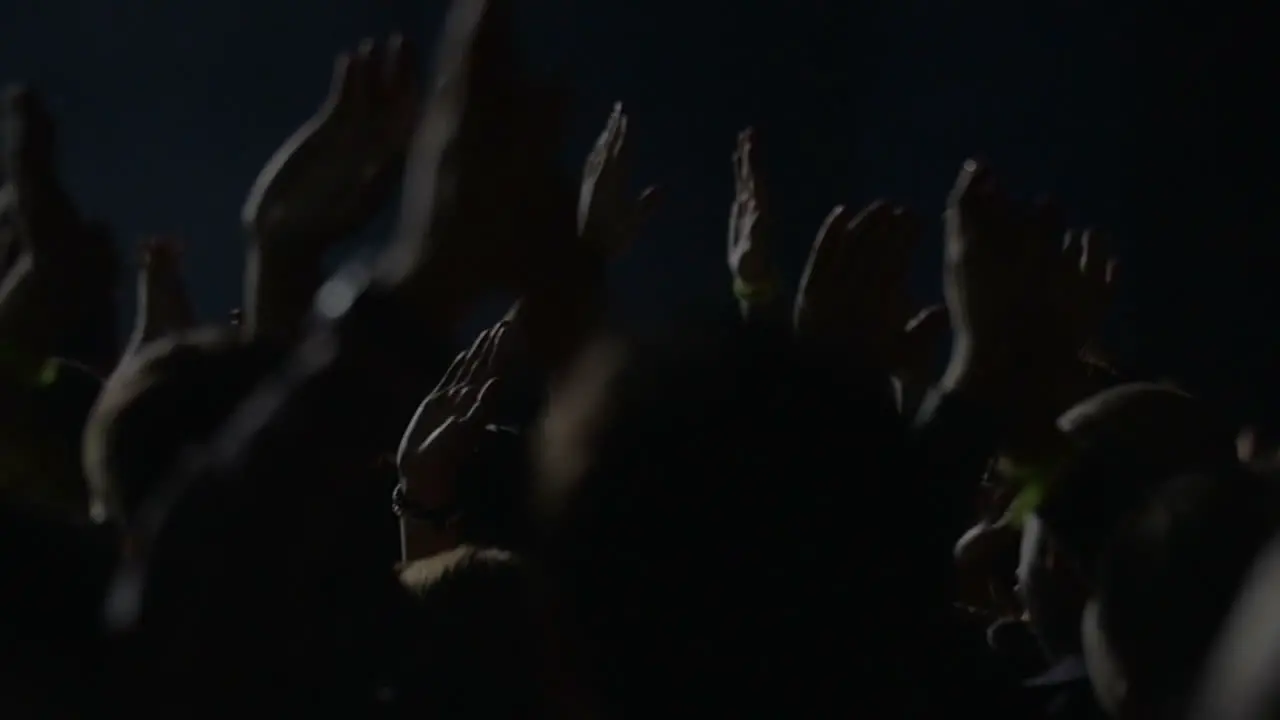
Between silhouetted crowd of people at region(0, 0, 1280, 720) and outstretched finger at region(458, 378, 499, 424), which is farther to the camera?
outstretched finger at region(458, 378, 499, 424)

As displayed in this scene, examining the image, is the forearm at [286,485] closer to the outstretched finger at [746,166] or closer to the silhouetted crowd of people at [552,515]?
the silhouetted crowd of people at [552,515]

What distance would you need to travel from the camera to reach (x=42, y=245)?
49.9 inches

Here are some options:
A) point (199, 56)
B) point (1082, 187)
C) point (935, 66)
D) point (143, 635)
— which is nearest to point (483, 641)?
point (143, 635)

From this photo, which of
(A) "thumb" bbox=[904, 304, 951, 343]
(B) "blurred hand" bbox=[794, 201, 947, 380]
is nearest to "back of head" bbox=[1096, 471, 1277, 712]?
(B) "blurred hand" bbox=[794, 201, 947, 380]

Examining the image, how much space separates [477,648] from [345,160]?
0.28 m

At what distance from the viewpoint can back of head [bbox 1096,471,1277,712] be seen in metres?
0.62

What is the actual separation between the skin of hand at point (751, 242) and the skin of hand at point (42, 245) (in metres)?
0.56

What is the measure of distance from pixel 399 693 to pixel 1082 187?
2.28 meters

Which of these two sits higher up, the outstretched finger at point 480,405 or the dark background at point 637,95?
the outstretched finger at point 480,405

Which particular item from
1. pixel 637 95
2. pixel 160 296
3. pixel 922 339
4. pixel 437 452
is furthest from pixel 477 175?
pixel 637 95

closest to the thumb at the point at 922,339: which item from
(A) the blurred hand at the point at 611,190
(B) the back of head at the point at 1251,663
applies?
(A) the blurred hand at the point at 611,190

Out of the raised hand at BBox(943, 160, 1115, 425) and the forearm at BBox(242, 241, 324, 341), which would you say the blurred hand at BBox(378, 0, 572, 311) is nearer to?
the forearm at BBox(242, 241, 324, 341)

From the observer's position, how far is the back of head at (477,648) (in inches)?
30.5

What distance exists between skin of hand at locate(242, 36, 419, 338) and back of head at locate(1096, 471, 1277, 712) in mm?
449
